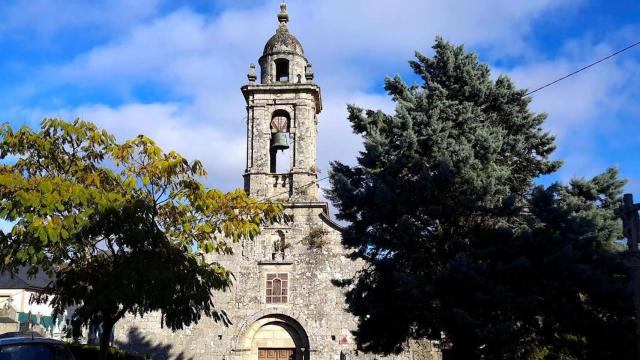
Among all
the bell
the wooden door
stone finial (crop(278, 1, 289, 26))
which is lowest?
the wooden door

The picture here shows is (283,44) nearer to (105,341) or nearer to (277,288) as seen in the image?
(277,288)

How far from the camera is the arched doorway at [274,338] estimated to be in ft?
70.5

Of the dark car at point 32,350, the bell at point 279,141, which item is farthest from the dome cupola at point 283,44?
the dark car at point 32,350

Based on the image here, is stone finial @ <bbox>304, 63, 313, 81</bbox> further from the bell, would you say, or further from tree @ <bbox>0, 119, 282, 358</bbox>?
tree @ <bbox>0, 119, 282, 358</bbox>

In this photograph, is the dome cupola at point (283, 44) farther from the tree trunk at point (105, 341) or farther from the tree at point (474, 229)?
the tree trunk at point (105, 341)

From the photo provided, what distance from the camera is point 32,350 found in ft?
32.4

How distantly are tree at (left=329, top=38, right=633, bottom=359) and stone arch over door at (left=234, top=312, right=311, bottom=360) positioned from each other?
7354 millimetres

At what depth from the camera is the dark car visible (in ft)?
31.8

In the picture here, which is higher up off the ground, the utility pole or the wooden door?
the utility pole

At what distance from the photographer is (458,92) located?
1545cm

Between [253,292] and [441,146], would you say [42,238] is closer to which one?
[441,146]

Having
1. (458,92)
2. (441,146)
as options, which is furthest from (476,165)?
(458,92)

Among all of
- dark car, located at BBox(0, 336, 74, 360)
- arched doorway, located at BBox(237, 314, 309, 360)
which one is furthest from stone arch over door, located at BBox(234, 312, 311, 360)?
dark car, located at BBox(0, 336, 74, 360)

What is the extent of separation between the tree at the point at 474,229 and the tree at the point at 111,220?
10.6 ft
